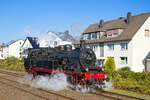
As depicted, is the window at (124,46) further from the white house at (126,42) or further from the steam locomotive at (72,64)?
the steam locomotive at (72,64)

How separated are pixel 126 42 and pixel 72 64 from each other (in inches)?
1056

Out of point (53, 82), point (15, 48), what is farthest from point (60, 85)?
point (15, 48)

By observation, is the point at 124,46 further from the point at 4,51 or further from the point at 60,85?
the point at 4,51

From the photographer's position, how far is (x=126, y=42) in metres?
46.3

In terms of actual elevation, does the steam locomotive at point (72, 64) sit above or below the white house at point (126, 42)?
below

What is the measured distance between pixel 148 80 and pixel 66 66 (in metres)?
6.70

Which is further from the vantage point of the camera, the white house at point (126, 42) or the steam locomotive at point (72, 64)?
the white house at point (126, 42)

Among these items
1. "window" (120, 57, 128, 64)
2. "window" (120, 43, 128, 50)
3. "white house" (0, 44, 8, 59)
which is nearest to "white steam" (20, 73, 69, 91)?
"window" (120, 57, 128, 64)

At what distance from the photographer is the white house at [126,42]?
45.7 metres

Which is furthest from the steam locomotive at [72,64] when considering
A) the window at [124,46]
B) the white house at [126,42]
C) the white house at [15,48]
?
the white house at [15,48]

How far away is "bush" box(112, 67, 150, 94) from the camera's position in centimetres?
2147

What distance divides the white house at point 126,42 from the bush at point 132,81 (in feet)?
64.7

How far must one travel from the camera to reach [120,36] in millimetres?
48250

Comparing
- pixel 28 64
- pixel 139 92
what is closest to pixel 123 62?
pixel 28 64
